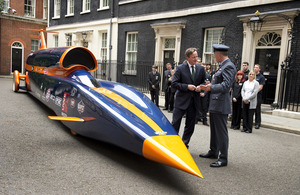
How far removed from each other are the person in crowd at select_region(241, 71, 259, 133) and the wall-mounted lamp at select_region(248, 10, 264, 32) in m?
3.64

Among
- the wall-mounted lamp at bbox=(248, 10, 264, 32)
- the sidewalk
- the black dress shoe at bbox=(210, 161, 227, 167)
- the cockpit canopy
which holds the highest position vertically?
the wall-mounted lamp at bbox=(248, 10, 264, 32)

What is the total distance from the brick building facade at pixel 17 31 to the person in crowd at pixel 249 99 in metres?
20.1

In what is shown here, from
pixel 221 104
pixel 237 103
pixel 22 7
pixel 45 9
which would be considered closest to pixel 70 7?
pixel 45 9

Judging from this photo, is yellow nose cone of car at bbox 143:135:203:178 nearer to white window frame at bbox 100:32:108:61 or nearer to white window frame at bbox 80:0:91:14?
white window frame at bbox 100:32:108:61

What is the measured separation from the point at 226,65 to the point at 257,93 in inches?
149

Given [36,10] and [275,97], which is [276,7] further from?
[36,10]

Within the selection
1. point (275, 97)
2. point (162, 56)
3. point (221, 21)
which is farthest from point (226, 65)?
point (162, 56)

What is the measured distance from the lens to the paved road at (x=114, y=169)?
3.21 metres

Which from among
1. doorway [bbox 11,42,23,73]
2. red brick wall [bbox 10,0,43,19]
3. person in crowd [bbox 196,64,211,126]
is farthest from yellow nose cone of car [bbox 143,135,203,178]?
red brick wall [bbox 10,0,43,19]

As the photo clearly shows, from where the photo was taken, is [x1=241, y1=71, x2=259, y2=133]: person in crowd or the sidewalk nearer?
[x1=241, y1=71, x2=259, y2=133]: person in crowd

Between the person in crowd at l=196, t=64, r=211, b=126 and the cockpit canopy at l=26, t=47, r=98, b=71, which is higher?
the cockpit canopy at l=26, t=47, r=98, b=71

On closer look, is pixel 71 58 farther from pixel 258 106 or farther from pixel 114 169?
pixel 258 106

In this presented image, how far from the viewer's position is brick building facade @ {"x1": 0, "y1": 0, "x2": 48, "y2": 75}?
2306 cm

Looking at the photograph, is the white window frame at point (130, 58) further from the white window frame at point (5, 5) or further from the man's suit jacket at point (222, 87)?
the white window frame at point (5, 5)
